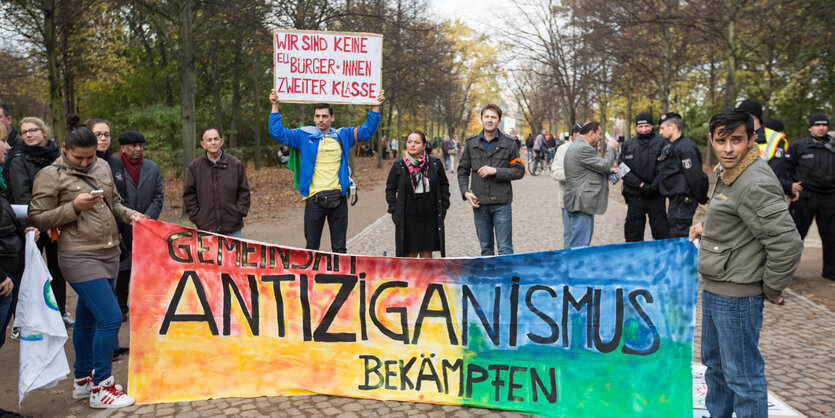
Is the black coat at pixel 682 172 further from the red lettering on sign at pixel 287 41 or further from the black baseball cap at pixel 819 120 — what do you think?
the red lettering on sign at pixel 287 41

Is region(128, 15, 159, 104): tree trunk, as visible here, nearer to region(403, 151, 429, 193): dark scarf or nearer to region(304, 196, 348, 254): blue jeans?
region(304, 196, 348, 254): blue jeans

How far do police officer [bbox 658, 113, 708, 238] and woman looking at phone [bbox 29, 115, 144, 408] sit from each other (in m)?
5.88

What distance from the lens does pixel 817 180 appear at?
736cm

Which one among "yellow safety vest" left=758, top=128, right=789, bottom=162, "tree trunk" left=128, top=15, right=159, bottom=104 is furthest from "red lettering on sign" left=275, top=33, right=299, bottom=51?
"tree trunk" left=128, top=15, right=159, bottom=104

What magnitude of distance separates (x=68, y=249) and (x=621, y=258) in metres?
3.73

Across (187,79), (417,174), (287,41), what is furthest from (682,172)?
(187,79)

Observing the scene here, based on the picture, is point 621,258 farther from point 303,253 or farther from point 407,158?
point 407,158

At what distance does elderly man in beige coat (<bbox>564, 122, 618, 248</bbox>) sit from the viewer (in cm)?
693

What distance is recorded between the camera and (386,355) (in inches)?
163

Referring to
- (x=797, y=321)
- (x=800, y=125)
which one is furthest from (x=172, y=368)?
(x=800, y=125)

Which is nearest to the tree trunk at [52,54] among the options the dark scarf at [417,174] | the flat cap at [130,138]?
the flat cap at [130,138]

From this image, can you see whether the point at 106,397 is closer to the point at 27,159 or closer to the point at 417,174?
the point at 27,159

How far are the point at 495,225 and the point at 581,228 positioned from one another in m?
1.17

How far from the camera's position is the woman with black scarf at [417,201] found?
6371 millimetres
